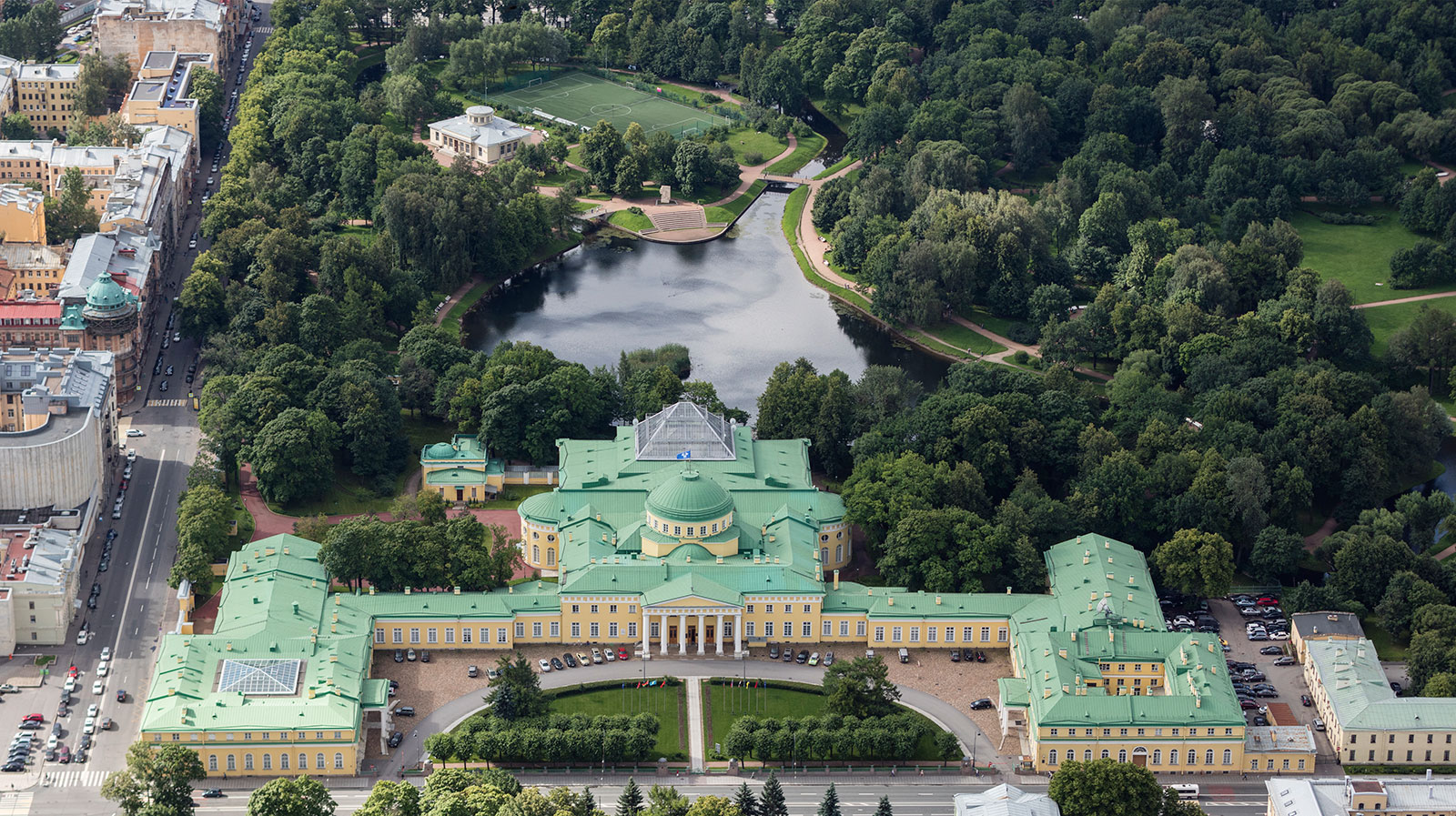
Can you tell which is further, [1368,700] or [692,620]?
[692,620]

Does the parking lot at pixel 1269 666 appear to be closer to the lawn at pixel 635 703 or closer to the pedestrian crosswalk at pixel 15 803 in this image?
the lawn at pixel 635 703

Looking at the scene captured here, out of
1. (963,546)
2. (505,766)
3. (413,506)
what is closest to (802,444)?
(963,546)

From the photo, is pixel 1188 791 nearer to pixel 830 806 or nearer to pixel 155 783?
pixel 830 806

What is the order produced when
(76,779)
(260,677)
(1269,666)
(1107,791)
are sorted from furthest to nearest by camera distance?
(1269,666) → (260,677) → (76,779) → (1107,791)

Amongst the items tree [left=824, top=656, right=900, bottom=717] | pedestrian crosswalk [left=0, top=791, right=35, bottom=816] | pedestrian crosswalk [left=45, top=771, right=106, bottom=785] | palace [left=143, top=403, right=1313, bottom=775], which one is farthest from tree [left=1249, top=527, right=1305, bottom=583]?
pedestrian crosswalk [left=0, top=791, right=35, bottom=816]

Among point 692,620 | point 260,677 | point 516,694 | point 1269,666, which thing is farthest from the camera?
point 692,620

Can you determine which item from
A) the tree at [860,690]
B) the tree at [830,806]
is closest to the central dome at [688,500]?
the tree at [860,690]

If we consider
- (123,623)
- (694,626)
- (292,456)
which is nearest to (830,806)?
(694,626)
